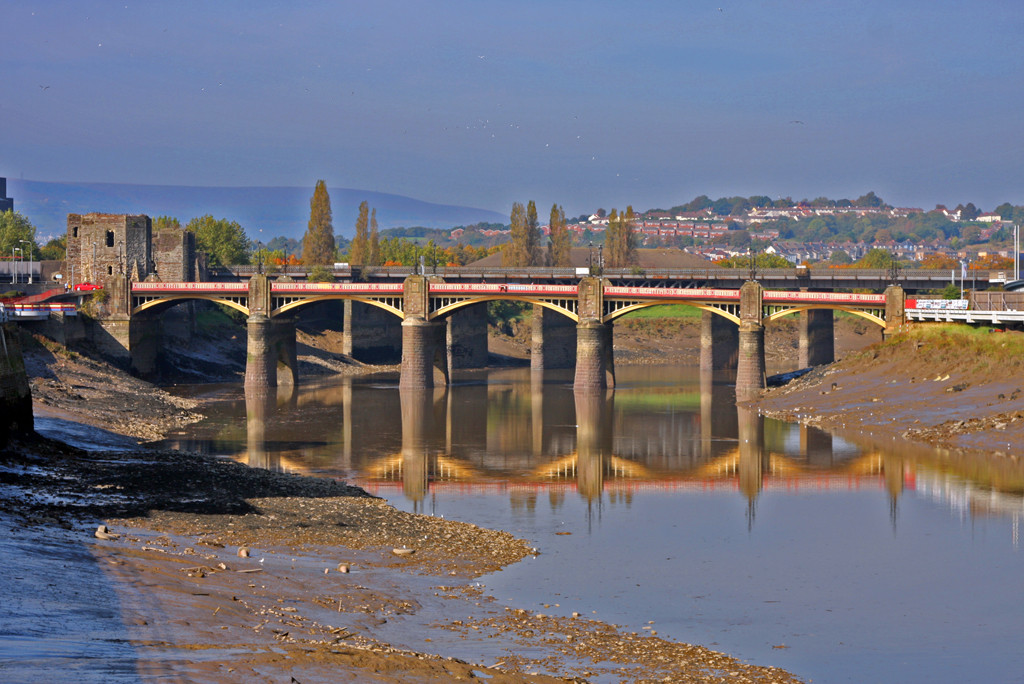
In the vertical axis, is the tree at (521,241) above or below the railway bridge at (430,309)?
above

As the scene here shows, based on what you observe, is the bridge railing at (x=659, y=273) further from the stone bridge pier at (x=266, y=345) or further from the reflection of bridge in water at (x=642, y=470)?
the reflection of bridge in water at (x=642, y=470)

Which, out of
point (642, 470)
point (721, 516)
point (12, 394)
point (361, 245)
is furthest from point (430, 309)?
point (361, 245)

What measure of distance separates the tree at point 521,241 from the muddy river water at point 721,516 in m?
75.1

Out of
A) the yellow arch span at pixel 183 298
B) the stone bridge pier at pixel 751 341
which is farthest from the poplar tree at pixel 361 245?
the stone bridge pier at pixel 751 341

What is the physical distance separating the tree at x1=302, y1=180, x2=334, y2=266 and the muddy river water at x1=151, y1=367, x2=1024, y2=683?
7622cm

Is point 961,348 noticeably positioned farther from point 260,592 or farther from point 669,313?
point 669,313

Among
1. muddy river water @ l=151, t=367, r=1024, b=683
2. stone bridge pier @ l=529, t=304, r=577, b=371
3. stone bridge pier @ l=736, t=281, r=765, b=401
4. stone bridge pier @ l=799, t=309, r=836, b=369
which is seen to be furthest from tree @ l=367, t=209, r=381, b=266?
muddy river water @ l=151, t=367, r=1024, b=683

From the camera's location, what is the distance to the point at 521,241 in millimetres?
151750

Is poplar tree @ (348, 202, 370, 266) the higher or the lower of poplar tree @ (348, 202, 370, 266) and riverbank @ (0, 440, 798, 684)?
the higher

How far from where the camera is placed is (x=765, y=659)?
23.5 meters

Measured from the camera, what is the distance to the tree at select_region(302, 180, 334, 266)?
151350 mm

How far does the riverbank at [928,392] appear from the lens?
180 feet

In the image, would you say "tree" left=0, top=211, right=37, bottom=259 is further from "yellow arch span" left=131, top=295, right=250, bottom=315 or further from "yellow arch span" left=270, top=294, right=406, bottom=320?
"yellow arch span" left=270, top=294, right=406, bottom=320

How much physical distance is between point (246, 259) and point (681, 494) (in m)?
112
